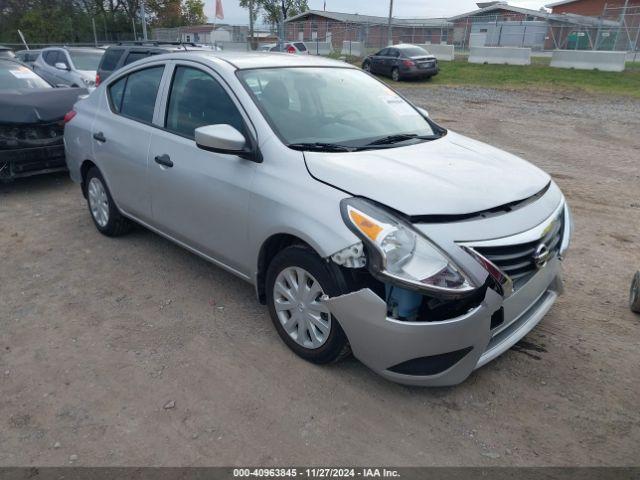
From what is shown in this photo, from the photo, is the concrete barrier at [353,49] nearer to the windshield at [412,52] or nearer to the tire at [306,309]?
the windshield at [412,52]

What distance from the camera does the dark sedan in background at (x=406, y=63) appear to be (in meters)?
22.0

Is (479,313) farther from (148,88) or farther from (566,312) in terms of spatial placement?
(148,88)

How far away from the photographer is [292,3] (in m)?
64.6

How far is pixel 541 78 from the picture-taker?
21.2m

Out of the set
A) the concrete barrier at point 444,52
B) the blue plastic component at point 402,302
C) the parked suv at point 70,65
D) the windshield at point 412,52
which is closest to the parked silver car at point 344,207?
the blue plastic component at point 402,302

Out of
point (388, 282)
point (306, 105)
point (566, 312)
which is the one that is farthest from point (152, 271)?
point (566, 312)

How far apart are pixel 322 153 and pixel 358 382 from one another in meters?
1.39

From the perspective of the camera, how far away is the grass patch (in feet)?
62.1

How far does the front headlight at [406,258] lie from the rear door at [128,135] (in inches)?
91.2

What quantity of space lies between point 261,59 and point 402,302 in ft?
7.59

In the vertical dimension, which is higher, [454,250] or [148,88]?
[148,88]

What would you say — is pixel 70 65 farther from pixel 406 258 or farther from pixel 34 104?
pixel 406 258

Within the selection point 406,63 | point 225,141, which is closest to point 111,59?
point 225,141

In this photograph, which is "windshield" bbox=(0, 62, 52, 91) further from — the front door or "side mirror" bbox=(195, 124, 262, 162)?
"side mirror" bbox=(195, 124, 262, 162)
